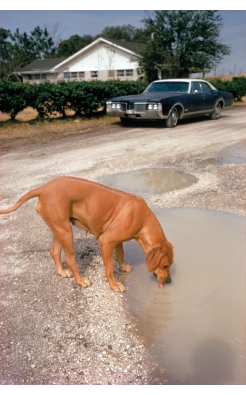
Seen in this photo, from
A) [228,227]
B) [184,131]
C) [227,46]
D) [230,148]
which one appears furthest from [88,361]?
[227,46]

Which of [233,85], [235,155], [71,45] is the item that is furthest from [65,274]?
[71,45]

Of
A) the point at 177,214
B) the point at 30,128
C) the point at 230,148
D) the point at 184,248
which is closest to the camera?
the point at 184,248

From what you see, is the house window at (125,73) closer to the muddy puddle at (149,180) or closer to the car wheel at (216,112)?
the car wheel at (216,112)

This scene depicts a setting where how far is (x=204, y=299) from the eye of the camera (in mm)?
3439

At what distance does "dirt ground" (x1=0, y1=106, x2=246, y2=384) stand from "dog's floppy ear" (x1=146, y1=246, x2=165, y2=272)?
0.46 metres

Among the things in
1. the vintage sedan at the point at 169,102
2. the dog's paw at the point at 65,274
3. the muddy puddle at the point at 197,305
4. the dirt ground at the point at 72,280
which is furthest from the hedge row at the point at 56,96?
the dog's paw at the point at 65,274

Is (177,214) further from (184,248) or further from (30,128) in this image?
(30,128)

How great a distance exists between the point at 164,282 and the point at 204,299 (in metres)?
0.40

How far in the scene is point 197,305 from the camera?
3.36 metres

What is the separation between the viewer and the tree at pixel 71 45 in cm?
5431

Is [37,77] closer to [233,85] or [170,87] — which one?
[233,85]

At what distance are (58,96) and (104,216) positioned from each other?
1276 cm

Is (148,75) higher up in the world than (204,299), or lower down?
higher up

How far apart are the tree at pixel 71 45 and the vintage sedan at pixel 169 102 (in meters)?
43.4
